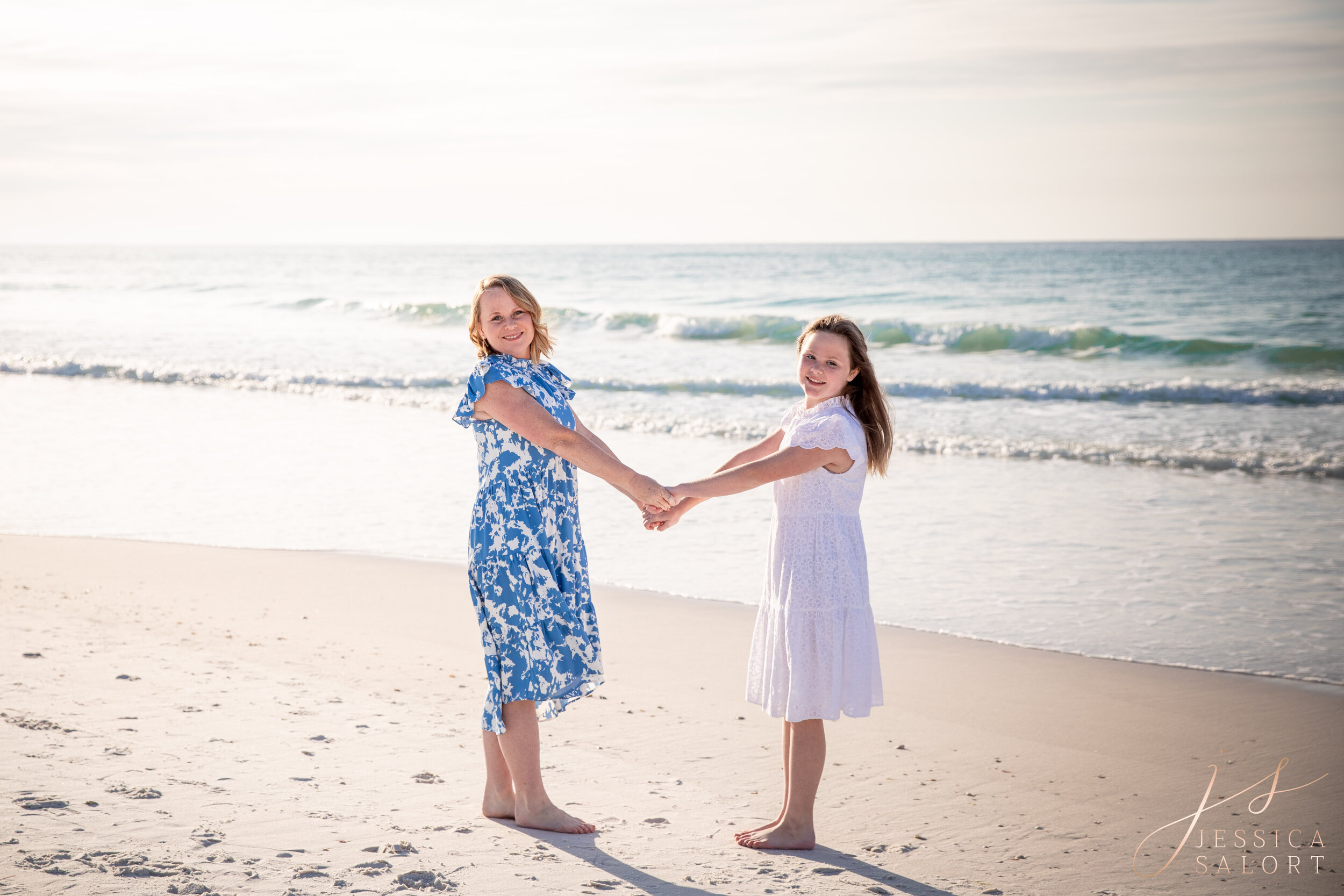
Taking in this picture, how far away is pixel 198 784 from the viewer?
11.3 feet

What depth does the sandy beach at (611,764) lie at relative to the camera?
9.91 feet

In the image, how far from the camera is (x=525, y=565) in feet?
10.7

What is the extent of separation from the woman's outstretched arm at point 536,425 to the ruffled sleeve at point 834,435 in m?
0.58

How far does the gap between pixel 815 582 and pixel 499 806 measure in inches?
49.8

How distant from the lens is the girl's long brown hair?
3.41 meters

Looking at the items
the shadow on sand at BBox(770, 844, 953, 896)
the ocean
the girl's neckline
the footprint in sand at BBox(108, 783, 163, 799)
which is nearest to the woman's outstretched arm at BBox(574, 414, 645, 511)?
the girl's neckline

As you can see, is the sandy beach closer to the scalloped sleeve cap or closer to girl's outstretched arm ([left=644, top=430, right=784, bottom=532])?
girl's outstretched arm ([left=644, top=430, right=784, bottom=532])

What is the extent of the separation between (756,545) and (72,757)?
4803mm

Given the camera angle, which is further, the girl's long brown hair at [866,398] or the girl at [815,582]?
the girl's long brown hair at [866,398]

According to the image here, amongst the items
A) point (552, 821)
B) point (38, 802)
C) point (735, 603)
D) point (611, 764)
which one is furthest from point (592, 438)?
point (735, 603)

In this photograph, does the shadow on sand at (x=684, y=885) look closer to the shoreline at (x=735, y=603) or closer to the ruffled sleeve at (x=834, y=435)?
the ruffled sleeve at (x=834, y=435)

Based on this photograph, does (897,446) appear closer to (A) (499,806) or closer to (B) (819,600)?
(B) (819,600)

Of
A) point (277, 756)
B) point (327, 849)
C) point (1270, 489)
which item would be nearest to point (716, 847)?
point (327, 849)

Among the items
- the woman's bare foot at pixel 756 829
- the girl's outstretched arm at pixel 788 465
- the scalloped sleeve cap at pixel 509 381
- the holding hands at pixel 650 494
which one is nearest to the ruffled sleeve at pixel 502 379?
the scalloped sleeve cap at pixel 509 381
